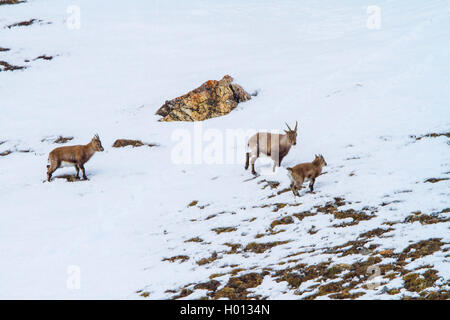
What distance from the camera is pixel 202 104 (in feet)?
81.1

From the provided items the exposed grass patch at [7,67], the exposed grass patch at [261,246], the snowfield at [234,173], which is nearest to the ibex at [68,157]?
the snowfield at [234,173]

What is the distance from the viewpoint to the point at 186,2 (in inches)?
2083

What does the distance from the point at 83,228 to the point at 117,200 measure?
240 cm

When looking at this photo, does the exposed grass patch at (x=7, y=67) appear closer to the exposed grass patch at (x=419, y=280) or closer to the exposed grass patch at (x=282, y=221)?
the exposed grass patch at (x=282, y=221)

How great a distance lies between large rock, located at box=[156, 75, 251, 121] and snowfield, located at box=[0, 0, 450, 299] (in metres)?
0.94

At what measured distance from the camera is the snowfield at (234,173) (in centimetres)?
912

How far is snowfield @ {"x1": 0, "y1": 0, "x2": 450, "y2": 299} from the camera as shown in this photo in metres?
9.12

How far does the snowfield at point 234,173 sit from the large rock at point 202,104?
3.08 feet

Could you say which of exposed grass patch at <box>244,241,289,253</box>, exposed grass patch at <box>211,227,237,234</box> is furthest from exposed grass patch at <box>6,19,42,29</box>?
exposed grass patch at <box>244,241,289,253</box>

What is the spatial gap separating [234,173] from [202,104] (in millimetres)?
8954
